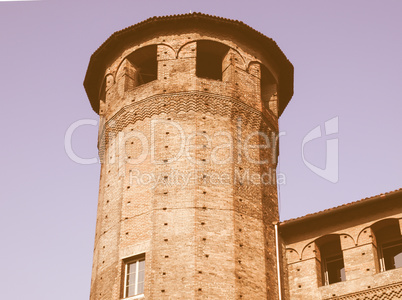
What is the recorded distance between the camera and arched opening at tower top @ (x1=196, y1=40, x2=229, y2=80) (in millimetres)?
22031

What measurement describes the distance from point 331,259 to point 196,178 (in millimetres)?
4125

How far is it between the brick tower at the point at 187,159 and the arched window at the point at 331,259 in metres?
1.30

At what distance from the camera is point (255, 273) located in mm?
17953

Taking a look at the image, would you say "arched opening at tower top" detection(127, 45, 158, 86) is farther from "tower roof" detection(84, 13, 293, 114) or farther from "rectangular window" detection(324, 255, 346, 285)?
"rectangular window" detection(324, 255, 346, 285)

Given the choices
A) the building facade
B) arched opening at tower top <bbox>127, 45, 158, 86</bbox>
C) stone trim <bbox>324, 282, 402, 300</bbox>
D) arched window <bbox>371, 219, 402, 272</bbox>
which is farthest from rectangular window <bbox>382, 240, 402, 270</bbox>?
arched opening at tower top <bbox>127, 45, 158, 86</bbox>

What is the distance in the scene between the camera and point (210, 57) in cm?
2303

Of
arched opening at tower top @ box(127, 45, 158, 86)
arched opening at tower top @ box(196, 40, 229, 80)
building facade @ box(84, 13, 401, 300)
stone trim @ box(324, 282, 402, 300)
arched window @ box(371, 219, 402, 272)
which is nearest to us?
stone trim @ box(324, 282, 402, 300)

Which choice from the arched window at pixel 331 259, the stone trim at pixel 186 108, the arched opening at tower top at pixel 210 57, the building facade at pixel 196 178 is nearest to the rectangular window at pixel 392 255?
the building facade at pixel 196 178

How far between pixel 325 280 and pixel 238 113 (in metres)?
5.38

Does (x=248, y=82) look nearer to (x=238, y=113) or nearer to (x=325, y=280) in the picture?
(x=238, y=113)

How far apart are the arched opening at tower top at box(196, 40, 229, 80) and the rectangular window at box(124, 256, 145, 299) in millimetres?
7314

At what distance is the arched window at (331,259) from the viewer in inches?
725

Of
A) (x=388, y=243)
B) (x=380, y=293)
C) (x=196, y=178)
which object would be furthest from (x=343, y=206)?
(x=196, y=178)

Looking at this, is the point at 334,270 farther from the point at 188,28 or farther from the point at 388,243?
the point at 188,28
